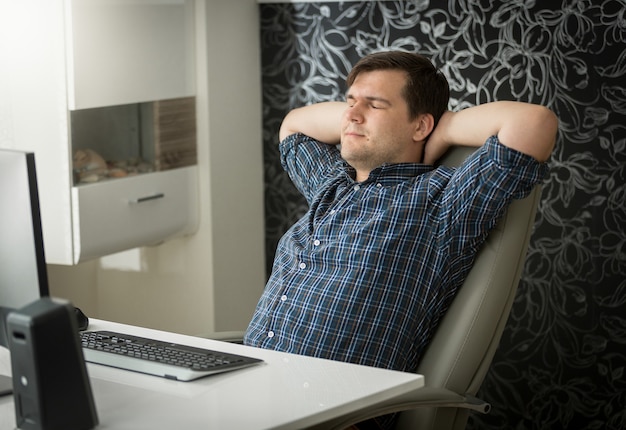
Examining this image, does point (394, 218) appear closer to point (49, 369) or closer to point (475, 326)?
point (475, 326)

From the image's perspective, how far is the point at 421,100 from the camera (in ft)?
8.09

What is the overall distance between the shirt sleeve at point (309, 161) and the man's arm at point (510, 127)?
341mm

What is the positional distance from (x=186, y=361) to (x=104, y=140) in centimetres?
158

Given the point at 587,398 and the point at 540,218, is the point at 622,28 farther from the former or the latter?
the point at 587,398

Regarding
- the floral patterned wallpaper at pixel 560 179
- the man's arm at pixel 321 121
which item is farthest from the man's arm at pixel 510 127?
the floral patterned wallpaper at pixel 560 179

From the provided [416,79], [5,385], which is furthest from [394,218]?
[5,385]

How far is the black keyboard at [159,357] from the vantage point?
1711mm

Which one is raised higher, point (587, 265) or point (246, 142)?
point (246, 142)

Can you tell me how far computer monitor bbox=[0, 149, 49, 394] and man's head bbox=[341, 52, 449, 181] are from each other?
3.38 feet

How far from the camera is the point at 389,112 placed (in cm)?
245

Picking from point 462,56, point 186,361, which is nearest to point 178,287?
point 462,56

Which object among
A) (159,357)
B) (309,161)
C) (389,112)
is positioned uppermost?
(389,112)

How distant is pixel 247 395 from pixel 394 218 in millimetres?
782

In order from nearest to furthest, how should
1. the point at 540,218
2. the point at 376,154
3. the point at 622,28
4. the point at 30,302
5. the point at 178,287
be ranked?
1. the point at 30,302
2. the point at 376,154
3. the point at 622,28
4. the point at 540,218
5. the point at 178,287
